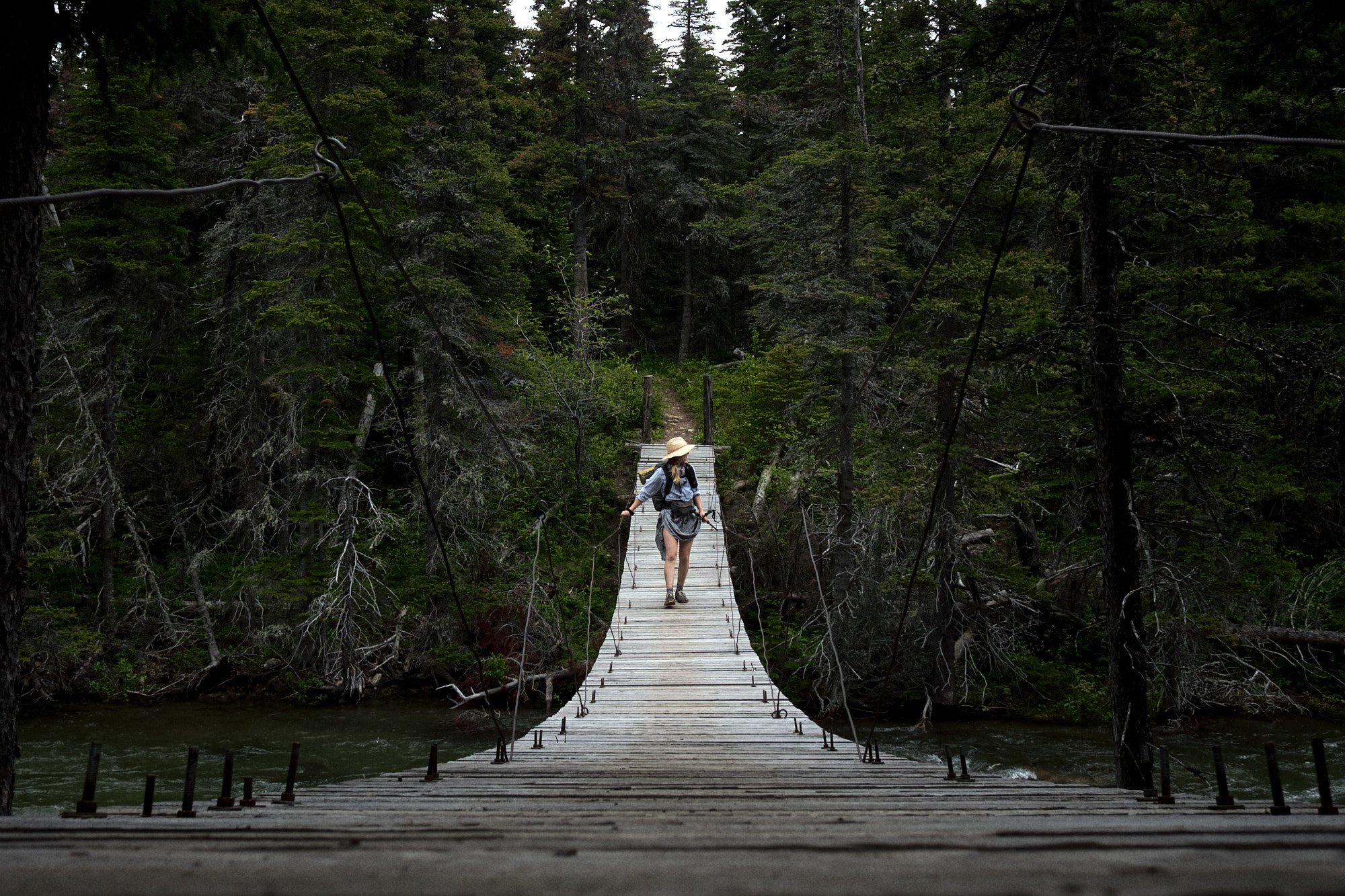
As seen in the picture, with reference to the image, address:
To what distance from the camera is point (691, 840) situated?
195cm

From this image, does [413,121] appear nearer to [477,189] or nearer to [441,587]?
[477,189]

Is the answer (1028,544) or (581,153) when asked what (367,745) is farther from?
(581,153)

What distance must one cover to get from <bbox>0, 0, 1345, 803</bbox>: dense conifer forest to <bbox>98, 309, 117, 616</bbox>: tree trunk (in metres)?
0.09

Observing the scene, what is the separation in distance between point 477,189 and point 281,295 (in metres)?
3.35

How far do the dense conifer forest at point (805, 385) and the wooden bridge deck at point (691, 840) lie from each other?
2.93 m

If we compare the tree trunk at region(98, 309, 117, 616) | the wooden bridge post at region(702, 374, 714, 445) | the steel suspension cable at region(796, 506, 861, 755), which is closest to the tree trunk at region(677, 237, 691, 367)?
the wooden bridge post at region(702, 374, 714, 445)

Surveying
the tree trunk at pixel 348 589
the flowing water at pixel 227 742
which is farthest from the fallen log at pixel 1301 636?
the tree trunk at pixel 348 589

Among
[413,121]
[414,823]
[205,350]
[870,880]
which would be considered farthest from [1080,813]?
[205,350]

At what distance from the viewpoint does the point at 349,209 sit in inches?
504

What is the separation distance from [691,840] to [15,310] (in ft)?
12.7

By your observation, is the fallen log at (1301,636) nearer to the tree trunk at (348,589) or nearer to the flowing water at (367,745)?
the flowing water at (367,745)

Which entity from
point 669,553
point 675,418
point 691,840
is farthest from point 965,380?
point 675,418

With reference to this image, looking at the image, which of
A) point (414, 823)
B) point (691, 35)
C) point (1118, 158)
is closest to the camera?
point (414, 823)

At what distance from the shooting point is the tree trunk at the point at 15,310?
3922mm
